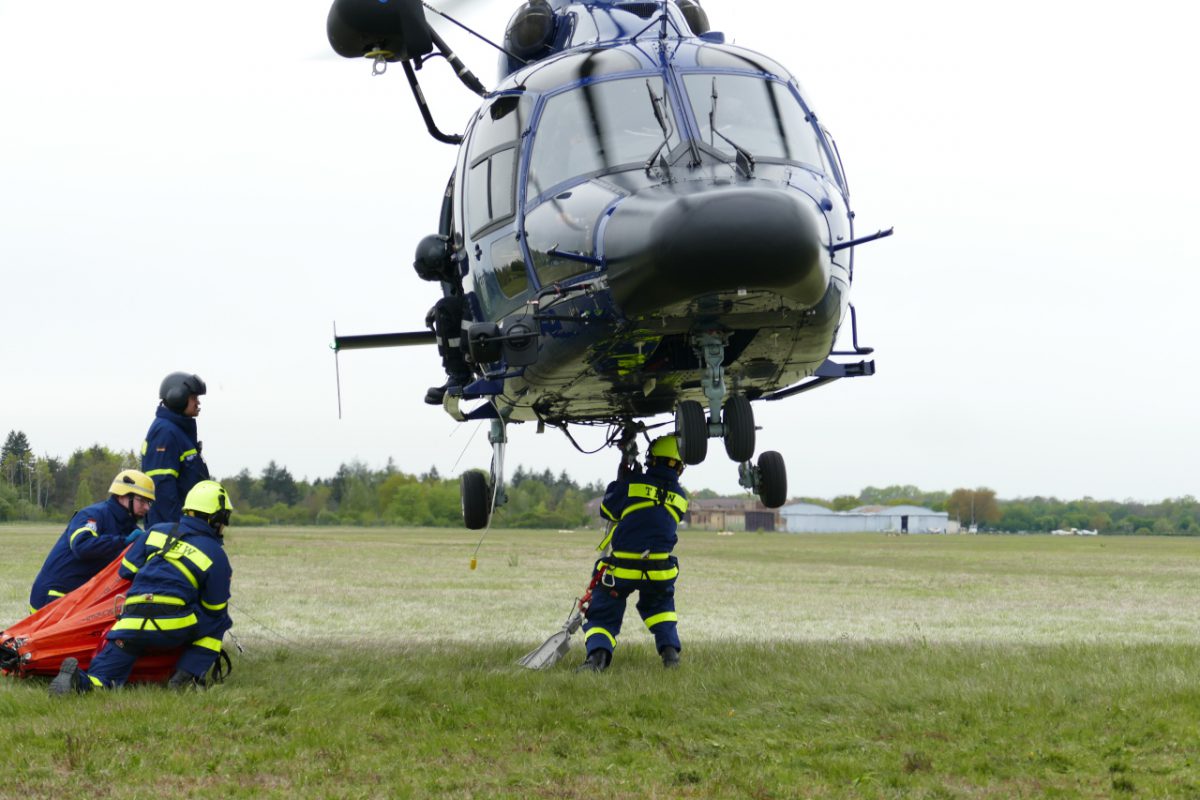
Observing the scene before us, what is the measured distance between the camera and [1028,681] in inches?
340

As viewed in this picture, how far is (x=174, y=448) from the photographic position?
9.85 metres

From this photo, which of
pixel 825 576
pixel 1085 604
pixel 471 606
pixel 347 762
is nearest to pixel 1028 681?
pixel 347 762

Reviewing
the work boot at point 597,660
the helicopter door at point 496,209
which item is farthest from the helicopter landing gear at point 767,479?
the helicopter door at point 496,209

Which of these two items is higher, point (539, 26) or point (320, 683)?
point (539, 26)

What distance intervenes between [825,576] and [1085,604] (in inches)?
406

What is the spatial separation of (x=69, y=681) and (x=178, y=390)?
261 cm

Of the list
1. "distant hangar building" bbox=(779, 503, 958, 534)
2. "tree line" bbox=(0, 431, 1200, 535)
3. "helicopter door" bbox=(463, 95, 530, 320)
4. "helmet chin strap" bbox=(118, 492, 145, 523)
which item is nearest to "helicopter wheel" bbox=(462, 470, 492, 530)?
"helicopter door" bbox=(463, 95, 530, 320)

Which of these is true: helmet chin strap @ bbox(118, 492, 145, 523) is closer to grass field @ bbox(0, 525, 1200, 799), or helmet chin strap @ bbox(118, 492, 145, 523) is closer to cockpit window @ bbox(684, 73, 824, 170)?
grass field @ bbox(0, 525, 1200, 799)

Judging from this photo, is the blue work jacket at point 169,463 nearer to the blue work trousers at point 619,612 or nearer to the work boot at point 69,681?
the work boot at point 69,681

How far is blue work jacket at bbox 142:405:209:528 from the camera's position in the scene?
9797mm

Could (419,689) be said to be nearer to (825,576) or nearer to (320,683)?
(320,683)

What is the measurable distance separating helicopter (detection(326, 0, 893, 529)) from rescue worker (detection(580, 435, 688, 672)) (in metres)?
1.03

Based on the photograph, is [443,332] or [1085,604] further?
[1085,604]

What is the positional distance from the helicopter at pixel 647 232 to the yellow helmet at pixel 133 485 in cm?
273
